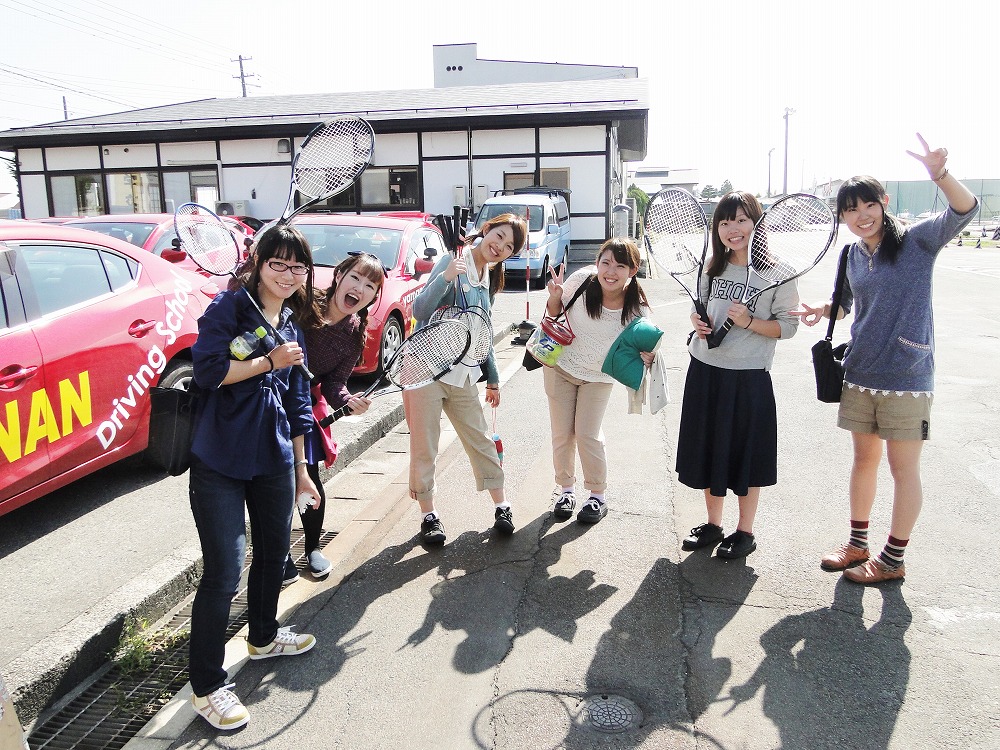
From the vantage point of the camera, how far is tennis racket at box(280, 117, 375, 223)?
12.3 feet

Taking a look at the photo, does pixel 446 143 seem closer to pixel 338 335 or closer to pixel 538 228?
pixel 538 228

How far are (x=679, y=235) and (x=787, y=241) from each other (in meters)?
0.60

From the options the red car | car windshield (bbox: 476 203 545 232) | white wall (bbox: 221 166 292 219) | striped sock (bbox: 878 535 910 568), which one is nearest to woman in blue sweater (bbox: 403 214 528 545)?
striped sock (bbox: 878 535 910 568)

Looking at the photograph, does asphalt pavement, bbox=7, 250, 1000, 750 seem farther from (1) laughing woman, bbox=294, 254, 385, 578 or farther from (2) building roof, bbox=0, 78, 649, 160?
(2) building roof, bbox=0, 78, 649, 160

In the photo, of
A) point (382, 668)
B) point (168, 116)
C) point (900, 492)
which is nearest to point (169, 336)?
point (382, 668)

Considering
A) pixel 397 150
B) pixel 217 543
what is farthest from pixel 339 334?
pixel 397 150

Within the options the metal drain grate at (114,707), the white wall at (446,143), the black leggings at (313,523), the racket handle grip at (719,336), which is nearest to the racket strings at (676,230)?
the racket handle grip at (719,336)

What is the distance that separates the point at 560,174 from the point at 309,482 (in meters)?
20.8

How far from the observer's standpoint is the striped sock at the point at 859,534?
12.6ft

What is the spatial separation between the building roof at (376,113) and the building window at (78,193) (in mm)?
1123

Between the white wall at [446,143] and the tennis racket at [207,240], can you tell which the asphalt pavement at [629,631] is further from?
the white wall at [446,143]

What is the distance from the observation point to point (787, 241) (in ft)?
12.5

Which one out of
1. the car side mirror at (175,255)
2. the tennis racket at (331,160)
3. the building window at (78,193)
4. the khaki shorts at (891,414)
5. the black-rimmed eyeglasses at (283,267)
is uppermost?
the building window at (78,193)

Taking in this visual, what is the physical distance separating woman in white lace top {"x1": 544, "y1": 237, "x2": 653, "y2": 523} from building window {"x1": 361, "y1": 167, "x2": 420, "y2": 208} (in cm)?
1986
